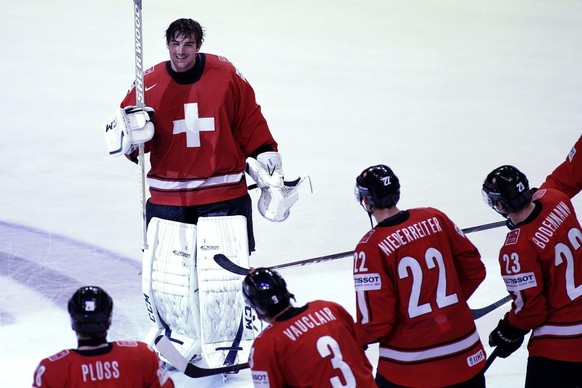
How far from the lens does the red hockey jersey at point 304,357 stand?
273 cm

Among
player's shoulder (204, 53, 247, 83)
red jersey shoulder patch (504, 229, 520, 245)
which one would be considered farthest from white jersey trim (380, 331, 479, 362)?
player's shoulder (204, 53, 247, 83)

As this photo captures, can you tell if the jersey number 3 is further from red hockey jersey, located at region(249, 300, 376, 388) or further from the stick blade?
the stick blade

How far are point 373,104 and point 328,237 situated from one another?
2.14 meters

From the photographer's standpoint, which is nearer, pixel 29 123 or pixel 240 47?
pixel 29 123

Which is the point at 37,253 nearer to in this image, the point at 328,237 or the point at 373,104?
the point at 328,237

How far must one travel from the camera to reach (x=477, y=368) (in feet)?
10.7

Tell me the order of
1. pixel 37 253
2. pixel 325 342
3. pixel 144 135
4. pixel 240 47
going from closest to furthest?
pixel 325 342
pixel 144 135
pixel 37 253
pixel 240 47

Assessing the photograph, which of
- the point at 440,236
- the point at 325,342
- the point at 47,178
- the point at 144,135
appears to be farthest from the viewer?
the point at 47,178

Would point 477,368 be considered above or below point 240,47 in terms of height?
below

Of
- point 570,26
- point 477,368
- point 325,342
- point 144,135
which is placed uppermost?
point 570,26

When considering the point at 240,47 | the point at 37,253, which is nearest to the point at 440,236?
the point at 37,253

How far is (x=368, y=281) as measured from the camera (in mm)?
3152

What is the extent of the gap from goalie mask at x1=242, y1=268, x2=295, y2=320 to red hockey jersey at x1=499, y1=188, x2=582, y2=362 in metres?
0.87

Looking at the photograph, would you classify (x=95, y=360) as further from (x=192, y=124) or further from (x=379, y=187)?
(x=192, y=124)
